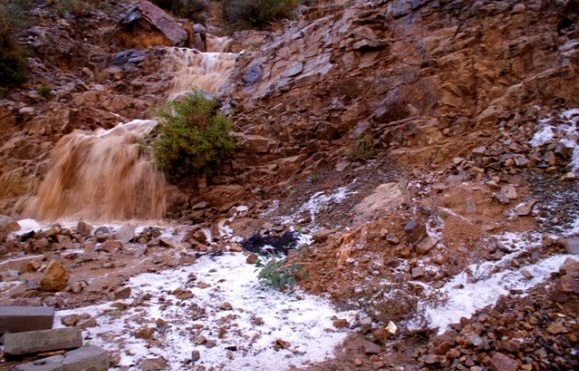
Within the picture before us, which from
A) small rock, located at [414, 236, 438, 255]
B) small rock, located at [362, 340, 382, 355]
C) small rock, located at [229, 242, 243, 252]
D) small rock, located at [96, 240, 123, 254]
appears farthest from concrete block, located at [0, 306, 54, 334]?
small rock, located at [414, 236, 438, 255]

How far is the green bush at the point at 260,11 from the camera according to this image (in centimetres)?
1145

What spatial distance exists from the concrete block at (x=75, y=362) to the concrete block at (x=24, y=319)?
564 millimetres

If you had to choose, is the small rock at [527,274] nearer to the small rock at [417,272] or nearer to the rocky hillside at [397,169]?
the rocky hillside at [397,169]

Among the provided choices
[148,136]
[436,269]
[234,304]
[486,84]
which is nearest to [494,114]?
[486,84]

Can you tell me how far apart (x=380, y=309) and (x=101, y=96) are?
23.7 ft

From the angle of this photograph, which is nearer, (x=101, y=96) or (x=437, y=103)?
(x=437, y=103)

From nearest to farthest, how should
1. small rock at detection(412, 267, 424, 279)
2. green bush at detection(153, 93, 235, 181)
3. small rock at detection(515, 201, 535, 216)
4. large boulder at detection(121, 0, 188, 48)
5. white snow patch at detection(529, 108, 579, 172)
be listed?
small rock at detection(412, 267, 424, 279) → small rock at detection(515, 201, 535, 216) → white snow patch at detection(529, 108, 579, 172) → green bush at detection(153, 93, 235, 181) → large boulder at detection(121, 0, 188, 48)

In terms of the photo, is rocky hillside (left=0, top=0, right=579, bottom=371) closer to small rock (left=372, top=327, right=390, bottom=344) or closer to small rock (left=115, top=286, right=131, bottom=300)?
small rock (left=372, top=327, right=390, bottom=344)

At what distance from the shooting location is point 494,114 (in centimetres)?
508

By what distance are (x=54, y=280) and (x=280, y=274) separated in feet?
6.87

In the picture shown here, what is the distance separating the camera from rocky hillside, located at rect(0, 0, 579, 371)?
3.10 meters

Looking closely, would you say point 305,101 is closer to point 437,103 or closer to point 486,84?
point 437,103

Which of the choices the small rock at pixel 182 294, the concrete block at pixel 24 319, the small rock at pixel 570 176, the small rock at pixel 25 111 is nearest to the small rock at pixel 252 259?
the small rock at pixel 182 294

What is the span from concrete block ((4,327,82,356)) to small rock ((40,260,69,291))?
3.81 ft
